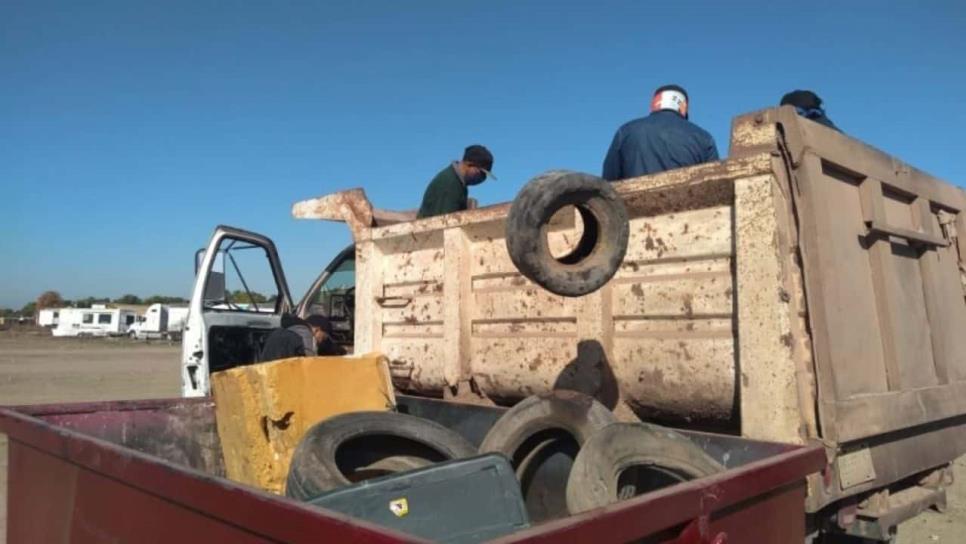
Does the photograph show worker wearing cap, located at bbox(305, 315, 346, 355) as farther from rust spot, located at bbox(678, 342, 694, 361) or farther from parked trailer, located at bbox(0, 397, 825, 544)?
rust spot, located at bbox(678, 342, 694, 361)

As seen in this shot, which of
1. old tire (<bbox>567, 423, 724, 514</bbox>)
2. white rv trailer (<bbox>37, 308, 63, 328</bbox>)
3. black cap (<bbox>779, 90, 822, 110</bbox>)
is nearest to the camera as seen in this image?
old tire (<bbox>567, 423, 724, 514</bbox>)

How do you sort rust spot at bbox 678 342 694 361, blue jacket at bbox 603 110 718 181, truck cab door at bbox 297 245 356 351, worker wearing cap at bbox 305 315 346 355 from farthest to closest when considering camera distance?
truck cab door at bbox 297 245 356 351, worker wearing cap at bbox 305 315 346 355, blue jacket at bbox 603 110 718 181, rust spot at bbox 678 342 694 361

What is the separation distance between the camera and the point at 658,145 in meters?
3.97

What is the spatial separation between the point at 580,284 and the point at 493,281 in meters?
1.13

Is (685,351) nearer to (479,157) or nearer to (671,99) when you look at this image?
(671,99)

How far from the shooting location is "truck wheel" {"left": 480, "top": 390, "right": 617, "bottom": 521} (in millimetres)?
2922

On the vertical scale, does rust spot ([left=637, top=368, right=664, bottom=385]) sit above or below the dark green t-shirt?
below

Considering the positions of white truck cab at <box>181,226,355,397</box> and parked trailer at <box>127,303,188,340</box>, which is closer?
white truck cab at <box>181,226,355,397</box>

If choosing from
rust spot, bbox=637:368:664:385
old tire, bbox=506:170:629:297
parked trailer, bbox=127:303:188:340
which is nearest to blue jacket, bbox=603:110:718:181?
old tire, bbox=506:170:629:297

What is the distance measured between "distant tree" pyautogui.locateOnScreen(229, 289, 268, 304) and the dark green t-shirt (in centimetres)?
234

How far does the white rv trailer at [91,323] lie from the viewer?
52.0 metres

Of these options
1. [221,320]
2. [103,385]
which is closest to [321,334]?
[221,320]

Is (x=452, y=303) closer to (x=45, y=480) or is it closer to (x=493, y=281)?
(x=493, y=281)

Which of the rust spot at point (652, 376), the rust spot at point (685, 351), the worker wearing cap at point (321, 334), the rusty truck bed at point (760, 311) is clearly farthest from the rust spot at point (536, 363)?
the worker wearing cap at point (321, 334)
